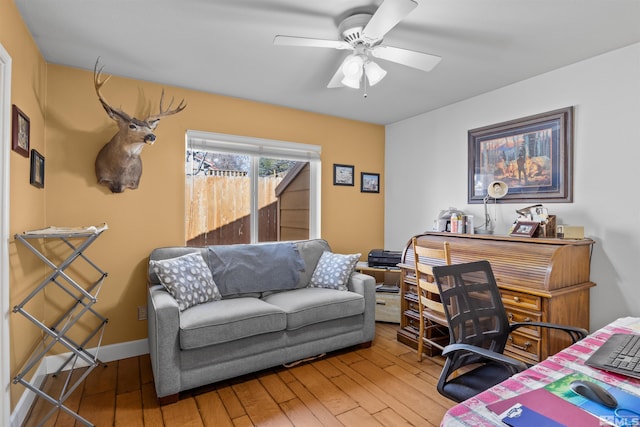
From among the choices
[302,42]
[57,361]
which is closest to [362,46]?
[302,42]

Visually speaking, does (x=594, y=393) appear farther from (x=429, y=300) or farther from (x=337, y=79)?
(x=337, y=79)

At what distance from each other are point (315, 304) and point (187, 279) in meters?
1.06

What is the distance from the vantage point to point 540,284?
7.13ft

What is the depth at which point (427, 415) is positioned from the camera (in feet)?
6.80

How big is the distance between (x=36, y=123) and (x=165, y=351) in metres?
1.92

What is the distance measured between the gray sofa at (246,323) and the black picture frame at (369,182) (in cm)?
134

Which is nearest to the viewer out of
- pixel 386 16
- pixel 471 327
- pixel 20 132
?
pixel 386 16

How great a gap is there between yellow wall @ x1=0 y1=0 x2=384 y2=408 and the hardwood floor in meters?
0.42

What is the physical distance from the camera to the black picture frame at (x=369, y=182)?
4340 mm

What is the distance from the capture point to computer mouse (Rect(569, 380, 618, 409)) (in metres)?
0.92

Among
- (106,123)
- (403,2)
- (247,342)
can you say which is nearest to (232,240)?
(247,342)

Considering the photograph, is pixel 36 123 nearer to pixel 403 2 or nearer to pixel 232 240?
pixel 232 240

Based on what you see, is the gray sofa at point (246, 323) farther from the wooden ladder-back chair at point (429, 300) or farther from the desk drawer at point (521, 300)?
the desk drawer at point (521, 300)

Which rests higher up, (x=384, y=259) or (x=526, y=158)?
(x=526, y=158)
